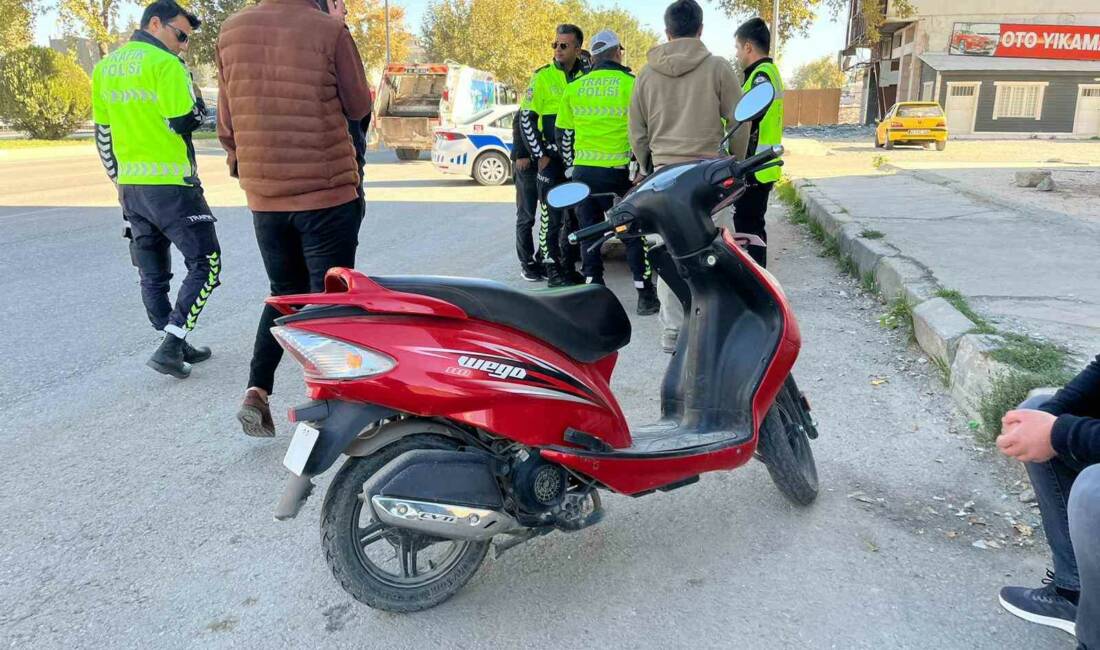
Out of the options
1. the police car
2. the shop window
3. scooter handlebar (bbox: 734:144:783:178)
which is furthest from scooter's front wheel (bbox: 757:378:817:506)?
the shop window

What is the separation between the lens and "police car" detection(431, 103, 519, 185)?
14.9m

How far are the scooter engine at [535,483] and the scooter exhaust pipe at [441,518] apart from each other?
0.08 m

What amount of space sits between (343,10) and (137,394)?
7.67ft

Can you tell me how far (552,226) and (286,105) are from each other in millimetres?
3505

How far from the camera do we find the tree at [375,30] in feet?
131

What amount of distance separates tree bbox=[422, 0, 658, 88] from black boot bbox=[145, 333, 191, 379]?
40999 millimetres

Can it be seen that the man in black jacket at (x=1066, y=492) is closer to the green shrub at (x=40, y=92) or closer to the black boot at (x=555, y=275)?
the black boot at (x=555, y=275)

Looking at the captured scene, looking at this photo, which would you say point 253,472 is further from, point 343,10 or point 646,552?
point 343,10

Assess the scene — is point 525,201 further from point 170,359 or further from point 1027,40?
point 1027,40

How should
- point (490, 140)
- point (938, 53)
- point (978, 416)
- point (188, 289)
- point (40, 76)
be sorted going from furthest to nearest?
1. point (938, 53)
2. point (40, 76)
3. point (490, 140)
4. point (188, 289)
5. point (978, 416)

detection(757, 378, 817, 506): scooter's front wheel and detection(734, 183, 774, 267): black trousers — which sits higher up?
detection(734, 183, 774, 267): black trousers

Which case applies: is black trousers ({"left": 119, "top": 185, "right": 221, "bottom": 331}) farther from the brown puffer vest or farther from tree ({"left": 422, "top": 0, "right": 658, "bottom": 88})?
tree ({"left": 422, "top": 0, "right": 658, "bottom": 88})

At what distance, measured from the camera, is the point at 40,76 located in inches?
1094

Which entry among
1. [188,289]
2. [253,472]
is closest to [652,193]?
[253,472]
